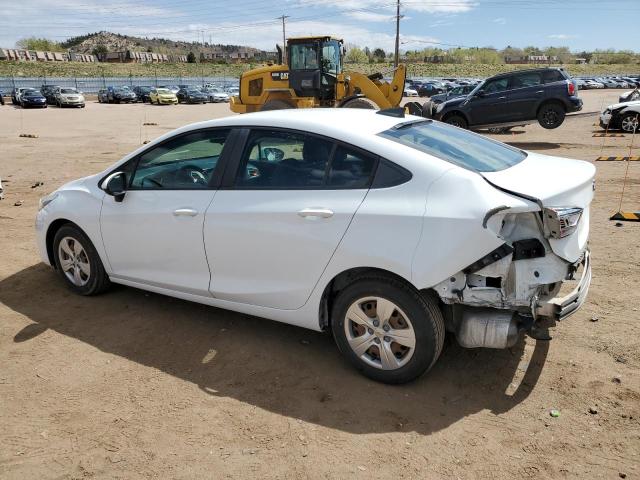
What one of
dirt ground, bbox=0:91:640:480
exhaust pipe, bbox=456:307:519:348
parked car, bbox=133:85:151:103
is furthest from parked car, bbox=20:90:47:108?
exhaust pipe, bbox=456:307:519:348

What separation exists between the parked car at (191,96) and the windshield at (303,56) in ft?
103

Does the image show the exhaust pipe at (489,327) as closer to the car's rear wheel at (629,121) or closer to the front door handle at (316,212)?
the front door handle at (316,212)

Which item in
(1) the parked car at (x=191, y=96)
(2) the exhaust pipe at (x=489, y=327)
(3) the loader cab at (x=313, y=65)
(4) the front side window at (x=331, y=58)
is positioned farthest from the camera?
(1) the parked car at (x=191, y=96)

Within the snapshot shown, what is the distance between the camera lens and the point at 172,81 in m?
71.7

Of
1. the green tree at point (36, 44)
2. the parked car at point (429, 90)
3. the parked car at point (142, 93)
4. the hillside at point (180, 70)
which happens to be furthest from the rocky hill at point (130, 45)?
the parked car at point (429, 90)

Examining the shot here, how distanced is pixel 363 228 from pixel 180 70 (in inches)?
4259

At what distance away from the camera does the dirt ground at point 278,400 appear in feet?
9.21

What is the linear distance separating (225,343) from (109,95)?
159ft

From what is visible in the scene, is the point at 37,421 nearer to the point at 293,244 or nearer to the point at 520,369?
the point at 293,244

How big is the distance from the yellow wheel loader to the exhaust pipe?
13.7 meters

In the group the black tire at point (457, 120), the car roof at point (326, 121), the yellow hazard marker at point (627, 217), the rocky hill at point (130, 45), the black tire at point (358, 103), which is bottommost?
the yellow hazard marker at point (627, 217)

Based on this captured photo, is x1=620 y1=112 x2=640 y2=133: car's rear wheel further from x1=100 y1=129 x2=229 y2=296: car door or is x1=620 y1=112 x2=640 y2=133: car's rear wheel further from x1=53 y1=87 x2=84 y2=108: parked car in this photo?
x1=53 y1=87 x2=84 y2=108: parked car

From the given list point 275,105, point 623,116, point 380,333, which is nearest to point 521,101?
point 623,116

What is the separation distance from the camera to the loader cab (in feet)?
54.7
